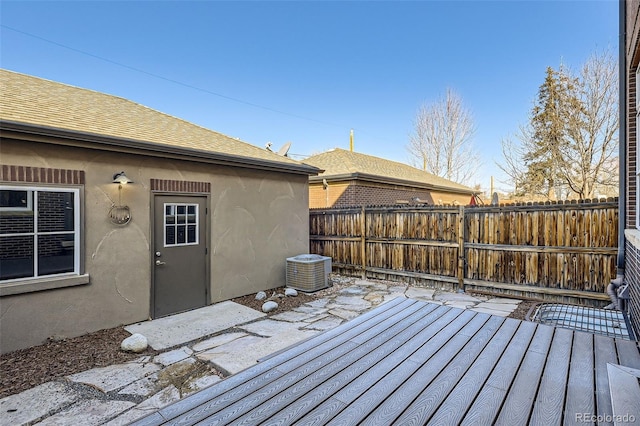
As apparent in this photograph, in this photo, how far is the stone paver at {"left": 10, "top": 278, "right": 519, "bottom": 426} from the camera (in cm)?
287

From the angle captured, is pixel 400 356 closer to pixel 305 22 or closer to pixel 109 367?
pixel 109 367

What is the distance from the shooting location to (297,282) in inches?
283

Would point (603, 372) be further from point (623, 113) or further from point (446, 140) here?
point (446, 140)

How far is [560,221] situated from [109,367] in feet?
24.1

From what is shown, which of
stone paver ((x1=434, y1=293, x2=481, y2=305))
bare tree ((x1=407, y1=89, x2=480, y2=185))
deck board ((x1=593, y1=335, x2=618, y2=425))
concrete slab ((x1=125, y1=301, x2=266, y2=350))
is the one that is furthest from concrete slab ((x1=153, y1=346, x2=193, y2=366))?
bare tree ((x1=407, y1=89, x2=480, y2=185))

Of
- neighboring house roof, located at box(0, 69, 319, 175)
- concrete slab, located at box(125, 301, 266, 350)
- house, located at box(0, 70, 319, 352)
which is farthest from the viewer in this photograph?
concrete slab, located at box(125, 301, 266, 350)

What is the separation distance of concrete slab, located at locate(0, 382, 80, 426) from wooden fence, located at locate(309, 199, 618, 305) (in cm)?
660

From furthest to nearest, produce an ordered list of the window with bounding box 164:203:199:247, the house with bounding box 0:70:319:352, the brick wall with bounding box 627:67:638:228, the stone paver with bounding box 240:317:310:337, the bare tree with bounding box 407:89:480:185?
the bare tree with bounding box 407:89:480:185 < the window with bounding box 164:203:199:247 < the stone paver with bounding box 240:317:310:337 < the house with bounding box 0:70:319:352 < the brick wall with bounding box 627:67:638:228

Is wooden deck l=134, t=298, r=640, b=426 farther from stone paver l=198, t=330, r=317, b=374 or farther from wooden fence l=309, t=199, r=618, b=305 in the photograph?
wooden fence l=309, t=199, r=618, b=305

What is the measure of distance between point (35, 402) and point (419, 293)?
627 centimetres

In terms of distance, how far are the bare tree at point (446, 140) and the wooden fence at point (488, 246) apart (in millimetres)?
15524

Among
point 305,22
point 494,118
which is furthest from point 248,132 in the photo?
point 494,118

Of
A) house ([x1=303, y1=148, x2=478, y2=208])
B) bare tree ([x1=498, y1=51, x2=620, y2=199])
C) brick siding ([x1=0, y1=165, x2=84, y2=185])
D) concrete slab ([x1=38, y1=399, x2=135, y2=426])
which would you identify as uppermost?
bare tree ([x1=498, y1=51, x2=620, y2=199])

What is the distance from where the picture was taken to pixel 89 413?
2814 millimetres
